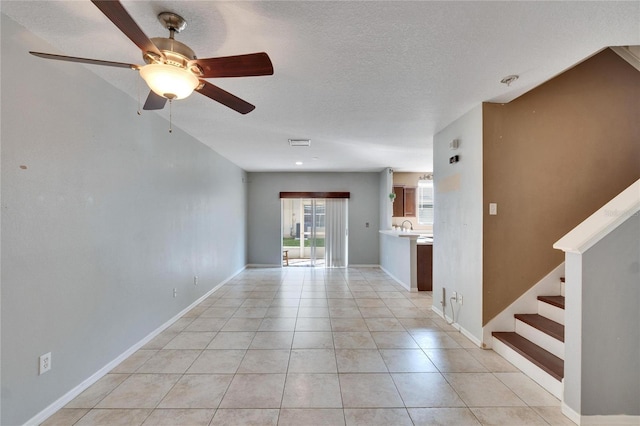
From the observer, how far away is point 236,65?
1473 millimetres

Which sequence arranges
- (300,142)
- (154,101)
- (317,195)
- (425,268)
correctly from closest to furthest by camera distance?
1. (154,101)
2. (300,142)
3. (425,268)
4. (317,195)

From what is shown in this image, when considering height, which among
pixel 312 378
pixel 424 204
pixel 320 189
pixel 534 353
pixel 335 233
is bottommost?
pixel 312 378

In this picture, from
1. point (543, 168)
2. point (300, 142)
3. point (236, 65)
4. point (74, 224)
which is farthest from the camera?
point (300, 142)

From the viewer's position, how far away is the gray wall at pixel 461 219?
2.86 m

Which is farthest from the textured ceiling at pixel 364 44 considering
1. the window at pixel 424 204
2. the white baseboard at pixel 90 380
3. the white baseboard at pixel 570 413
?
the window at pixel 424 204

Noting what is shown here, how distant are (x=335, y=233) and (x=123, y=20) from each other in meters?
6.37

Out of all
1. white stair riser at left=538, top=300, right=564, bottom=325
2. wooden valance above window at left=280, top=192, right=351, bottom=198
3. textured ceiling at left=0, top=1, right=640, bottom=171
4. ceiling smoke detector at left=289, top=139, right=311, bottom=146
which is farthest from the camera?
wooden valance above window at left=280, top=192, right=351, bottom=198

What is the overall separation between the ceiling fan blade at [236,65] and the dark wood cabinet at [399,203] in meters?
6.14

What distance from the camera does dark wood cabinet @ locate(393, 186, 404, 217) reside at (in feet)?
23.6

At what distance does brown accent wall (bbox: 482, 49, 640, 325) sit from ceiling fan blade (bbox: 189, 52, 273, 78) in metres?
2.39

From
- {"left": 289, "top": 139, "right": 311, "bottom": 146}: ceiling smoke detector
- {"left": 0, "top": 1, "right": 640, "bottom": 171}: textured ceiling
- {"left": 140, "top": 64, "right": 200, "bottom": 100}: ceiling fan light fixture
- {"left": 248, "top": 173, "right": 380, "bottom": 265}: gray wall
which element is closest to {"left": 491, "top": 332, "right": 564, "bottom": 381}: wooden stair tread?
{"left": 0, "top": 1, "right": 640, "bottom": 171}: textured ceiling

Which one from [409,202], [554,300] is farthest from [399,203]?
[554,300]

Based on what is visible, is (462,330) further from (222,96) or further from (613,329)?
(222,96)

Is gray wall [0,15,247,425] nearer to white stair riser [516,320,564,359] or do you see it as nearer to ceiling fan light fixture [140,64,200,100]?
ceiling fan light fixture [140,64,200,100]
